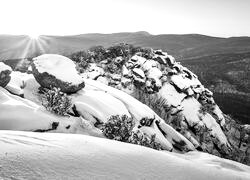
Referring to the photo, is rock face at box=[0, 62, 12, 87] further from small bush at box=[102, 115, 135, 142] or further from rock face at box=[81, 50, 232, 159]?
rock face at box=[81, 50, 232, 159]

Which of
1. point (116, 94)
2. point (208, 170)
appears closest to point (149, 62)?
point (116, 94)

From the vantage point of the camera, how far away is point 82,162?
1041 cm

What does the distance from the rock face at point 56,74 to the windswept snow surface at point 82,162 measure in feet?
57.7

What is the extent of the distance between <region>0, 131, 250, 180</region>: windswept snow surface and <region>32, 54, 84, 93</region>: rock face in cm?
1758

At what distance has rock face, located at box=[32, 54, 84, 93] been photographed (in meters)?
29.9

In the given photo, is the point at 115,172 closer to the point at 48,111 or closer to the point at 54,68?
the point at 48,111

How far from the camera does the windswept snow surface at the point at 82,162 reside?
8.81 metres

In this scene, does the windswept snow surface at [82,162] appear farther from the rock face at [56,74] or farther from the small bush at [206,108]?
the small bush at [206,108]

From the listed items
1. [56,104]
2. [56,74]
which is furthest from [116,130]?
[56,74]

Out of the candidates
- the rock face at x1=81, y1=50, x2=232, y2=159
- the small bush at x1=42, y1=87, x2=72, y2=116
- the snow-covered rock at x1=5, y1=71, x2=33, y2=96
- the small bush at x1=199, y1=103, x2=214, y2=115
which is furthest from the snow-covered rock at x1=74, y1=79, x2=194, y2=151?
the small bush at x1=199, y1=103, x2=214, y2=115

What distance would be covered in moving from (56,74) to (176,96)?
3868cm

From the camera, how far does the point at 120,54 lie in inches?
2997

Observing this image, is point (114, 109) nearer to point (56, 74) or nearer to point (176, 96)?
point (56, 74)

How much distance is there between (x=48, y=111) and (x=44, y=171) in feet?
50.0
